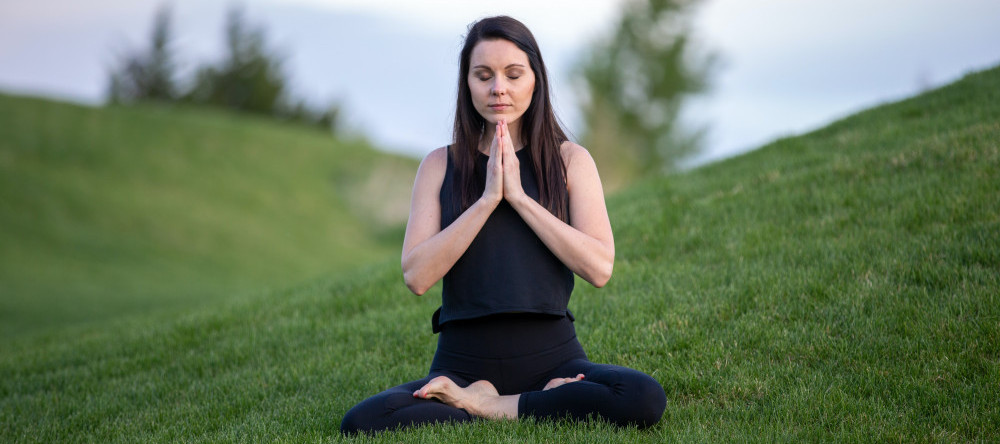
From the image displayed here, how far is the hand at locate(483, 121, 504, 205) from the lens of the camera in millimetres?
3986

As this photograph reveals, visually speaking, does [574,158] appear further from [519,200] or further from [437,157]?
[437,157]

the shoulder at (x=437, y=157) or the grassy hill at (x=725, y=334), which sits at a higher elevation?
the shoulder at (x=437, y=157)

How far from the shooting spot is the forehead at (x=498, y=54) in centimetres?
413

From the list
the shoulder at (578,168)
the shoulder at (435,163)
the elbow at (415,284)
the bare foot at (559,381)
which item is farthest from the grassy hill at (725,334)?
the shoulder at (435,163)

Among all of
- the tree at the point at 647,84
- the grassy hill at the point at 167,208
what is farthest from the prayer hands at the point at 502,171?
the tree at the point at 647,84

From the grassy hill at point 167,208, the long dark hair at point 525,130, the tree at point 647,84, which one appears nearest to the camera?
the long dark hair at point 525,130

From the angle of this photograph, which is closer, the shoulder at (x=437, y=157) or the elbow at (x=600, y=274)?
the elbow at (x=600, y=274)

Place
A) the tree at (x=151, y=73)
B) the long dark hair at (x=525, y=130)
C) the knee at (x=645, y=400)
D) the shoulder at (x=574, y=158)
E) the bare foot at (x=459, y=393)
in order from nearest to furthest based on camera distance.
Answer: the knee at (x=645, y=400), the bare foot at (x=459, y=393), the long dark hair at (x=525, y=130), the shoulder at (x=574, y=158), the tree at (x=151, y=73)

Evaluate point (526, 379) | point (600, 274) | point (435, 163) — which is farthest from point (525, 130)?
point (526, 379)

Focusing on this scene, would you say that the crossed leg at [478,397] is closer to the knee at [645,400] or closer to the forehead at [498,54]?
the knee at [645,400]

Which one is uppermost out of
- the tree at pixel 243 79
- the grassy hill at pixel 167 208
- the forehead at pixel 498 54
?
the tree at pixel 243 79

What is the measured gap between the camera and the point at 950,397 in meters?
4.27

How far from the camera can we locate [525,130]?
4.38m

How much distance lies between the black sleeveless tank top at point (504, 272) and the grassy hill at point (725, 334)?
2.04 feet
